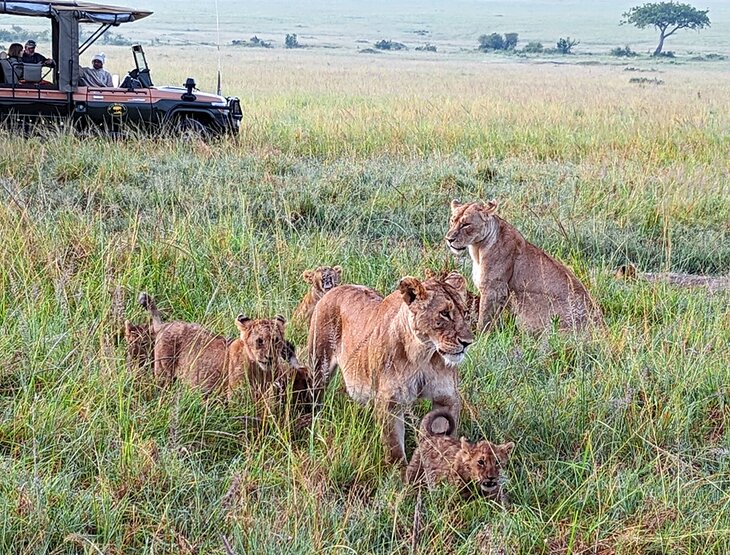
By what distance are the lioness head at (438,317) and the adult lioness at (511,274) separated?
2258 millimetres

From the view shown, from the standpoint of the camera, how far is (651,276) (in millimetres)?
7285

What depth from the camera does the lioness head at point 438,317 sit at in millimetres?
3910

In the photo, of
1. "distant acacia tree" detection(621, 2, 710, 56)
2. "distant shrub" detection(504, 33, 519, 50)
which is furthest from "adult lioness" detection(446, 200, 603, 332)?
"distant shrub" detection(504, 33, 519, 50)

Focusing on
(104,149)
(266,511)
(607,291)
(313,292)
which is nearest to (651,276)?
(607,291)

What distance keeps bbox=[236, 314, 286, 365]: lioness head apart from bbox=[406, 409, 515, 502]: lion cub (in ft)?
2.68

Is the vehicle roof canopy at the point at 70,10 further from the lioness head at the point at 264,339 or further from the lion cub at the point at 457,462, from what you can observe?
the lion cub at the point at 457,462

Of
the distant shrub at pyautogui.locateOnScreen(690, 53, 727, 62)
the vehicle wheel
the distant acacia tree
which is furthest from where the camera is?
the distant acacia tree

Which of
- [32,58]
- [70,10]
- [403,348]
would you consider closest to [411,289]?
[403,348]

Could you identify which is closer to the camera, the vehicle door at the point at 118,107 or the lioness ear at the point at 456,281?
the lioness ear at the point at 456,281

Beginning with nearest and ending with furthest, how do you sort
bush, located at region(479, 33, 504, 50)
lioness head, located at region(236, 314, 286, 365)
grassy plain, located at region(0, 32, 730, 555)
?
grassy plain, located at region(0, 32, 730, 555), lioness head, located at region(236, 314, 286, 365), bush, located at region(479, 33, 504, 50)

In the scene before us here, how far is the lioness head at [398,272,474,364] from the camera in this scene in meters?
3.91

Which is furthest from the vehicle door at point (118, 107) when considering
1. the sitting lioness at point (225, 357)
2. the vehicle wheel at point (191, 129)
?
the sitting lioness at point (225, 357)

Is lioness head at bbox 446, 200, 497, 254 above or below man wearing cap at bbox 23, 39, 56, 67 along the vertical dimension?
below

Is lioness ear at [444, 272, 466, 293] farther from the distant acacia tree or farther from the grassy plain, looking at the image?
the distant acacia tree
